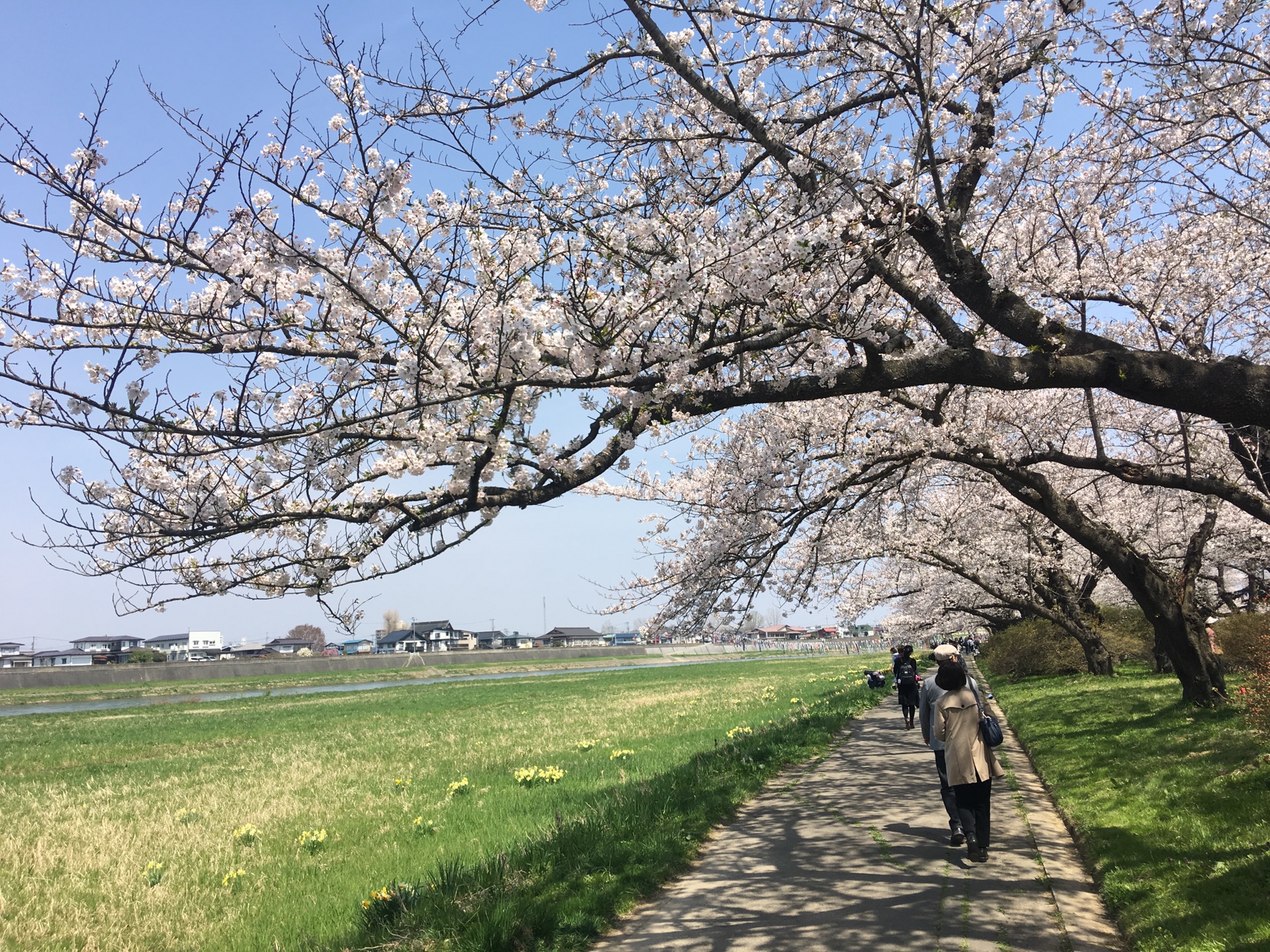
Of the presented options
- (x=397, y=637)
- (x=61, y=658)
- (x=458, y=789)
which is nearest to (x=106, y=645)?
(x=61, y=658)

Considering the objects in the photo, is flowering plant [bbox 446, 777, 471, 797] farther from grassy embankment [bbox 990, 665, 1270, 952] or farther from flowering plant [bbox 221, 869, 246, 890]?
grassy embankment [bbox 990, 665, 1270, 952]

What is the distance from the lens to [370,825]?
975 centimetres

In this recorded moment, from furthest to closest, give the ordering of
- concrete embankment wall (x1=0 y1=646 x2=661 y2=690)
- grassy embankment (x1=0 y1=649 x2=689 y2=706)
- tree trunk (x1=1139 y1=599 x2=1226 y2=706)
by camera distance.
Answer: concrete embankment wall (x1=0 y1=646 x2=661 y2=690)
grassy embankment (x1=0 y1=649 x2=689 y2=706)
tree trunk (x1=1139 y1=599 x2=1226 y2=706)

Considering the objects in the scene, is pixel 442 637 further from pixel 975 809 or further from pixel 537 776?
pixel 975 809

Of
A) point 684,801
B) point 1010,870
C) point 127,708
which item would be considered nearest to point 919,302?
point 1010,870

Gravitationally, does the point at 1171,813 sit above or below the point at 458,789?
above

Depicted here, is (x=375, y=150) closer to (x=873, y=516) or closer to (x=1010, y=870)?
(x=1010, y=870)

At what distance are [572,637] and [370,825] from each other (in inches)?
5665

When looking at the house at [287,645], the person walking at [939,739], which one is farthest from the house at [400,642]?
the person walking at [939,739]

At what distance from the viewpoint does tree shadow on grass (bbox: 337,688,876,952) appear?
192 inches

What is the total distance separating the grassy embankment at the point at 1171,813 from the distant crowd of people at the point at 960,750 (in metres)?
0.82

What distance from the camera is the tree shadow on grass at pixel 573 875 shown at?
4.88 metres

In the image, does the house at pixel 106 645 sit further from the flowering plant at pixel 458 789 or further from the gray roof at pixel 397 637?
the flowering plant at pixel 458 789

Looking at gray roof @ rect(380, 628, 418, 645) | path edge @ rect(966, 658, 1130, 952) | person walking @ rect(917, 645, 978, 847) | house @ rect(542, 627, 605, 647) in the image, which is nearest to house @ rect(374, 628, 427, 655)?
gray roof @ rect(380, 628, 418, 645)
